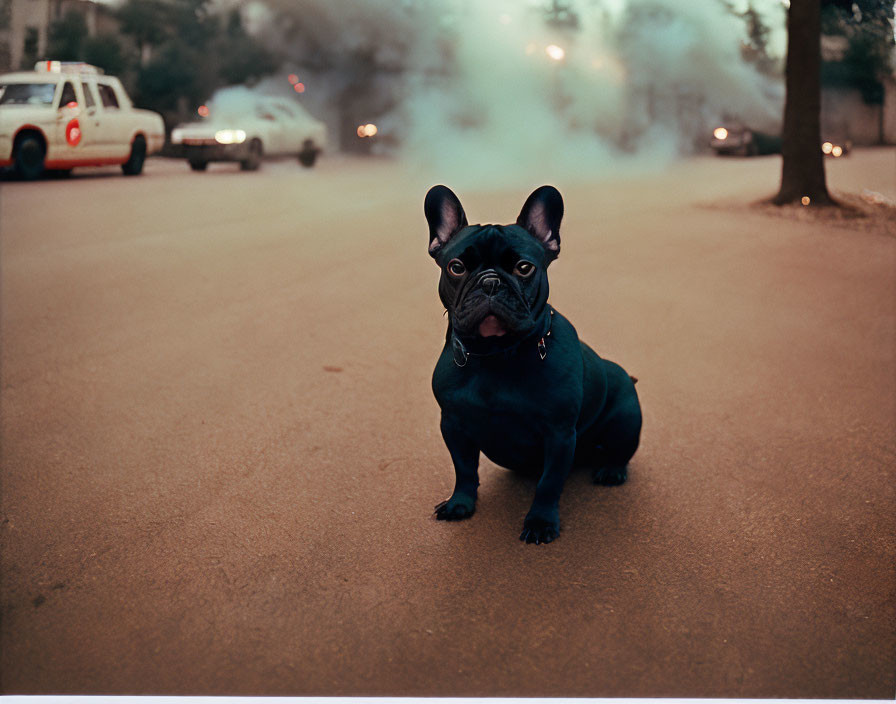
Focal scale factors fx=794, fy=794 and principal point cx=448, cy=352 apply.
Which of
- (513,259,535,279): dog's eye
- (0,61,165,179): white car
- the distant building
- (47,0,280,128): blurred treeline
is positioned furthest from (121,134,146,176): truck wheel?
(513,259,535,279): dog's eye

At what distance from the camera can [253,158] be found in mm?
5270

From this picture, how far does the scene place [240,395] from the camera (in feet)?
8.41

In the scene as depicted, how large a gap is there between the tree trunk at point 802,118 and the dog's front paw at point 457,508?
3211 mm

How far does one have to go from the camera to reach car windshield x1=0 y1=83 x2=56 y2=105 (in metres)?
3.62

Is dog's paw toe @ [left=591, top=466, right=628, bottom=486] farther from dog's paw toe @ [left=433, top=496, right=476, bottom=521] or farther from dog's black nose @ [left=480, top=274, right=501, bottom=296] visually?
dog's black nose @ [left=480, top=274, right=501, bottom=296]

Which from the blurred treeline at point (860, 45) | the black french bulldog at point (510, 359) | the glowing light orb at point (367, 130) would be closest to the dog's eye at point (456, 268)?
the black french bulldog at point (510, 359)

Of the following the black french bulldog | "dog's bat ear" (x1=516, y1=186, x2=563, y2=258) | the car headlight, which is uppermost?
the car headlight

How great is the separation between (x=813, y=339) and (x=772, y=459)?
1.23 meters

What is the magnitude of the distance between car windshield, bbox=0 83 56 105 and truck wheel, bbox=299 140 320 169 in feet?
4.94

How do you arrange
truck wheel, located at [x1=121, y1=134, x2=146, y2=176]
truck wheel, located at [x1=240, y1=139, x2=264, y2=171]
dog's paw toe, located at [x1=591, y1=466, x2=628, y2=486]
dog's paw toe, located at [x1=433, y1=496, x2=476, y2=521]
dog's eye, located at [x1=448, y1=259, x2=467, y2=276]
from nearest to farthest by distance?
1. dog's eye, located at [x1=448, y1=259, x2=467, y2=276]
2. dog's paw toe, located at [x1=433, y1=496, x2=476, y2=521]
3. dog's paw toe, located at [x1=591, y1=466, x2=628, y2=486]
4. truck wheel, located at [x1=121, y1=134, x2=146, y2=176]
5. truck wheel, located at [x1=240, y1=139, x2=264, y2=171]

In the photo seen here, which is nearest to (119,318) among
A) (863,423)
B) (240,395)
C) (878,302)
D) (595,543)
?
(240,395)

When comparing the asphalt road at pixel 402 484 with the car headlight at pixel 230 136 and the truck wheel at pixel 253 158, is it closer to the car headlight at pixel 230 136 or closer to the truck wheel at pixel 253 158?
the car headlight at pixel 230 136

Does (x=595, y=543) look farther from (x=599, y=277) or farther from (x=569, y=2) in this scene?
(x=569, y=2)

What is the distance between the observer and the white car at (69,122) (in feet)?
12.1
